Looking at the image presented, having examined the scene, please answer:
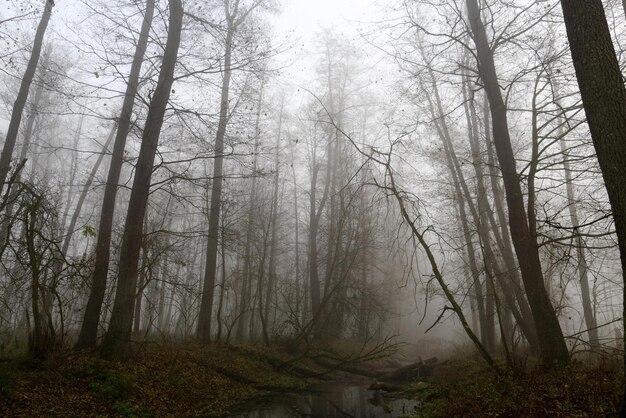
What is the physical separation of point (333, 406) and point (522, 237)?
619 centimetres

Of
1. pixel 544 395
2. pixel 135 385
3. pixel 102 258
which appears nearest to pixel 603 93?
pixel 544 395

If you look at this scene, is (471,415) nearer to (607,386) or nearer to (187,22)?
(607,386)

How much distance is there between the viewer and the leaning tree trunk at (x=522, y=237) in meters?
6.88

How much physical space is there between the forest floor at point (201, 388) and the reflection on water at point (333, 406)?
0.52 metres

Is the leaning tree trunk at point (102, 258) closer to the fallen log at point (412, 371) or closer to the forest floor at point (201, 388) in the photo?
the forest floor at point (201, 388)

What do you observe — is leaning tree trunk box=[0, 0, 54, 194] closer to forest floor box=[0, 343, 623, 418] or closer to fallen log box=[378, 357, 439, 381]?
forest floor box=[0, 343, 623, 418]

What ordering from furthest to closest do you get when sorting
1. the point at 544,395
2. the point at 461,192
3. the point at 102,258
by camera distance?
the point at 461,192, the point at 102,258, the point at 544,395

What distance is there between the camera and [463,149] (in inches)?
661

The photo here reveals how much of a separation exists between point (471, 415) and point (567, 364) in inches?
80.1

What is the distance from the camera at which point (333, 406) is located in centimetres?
1003

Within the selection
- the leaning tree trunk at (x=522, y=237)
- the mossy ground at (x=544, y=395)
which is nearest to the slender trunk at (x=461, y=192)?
the leaning tree trunk at (x=522, y=237)

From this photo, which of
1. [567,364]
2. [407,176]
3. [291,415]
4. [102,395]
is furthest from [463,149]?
[102,395]

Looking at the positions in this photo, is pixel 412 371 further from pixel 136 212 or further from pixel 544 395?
pixel 136 212

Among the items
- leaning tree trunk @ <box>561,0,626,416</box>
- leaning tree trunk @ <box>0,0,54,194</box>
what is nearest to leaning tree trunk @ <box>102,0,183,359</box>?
leaning tree trunk @ <box>0,0,54,194</box>
